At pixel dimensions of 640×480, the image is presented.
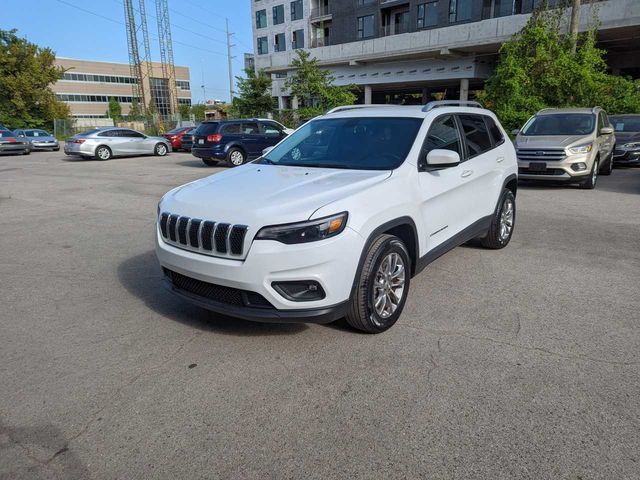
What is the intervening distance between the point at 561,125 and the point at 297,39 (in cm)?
4637

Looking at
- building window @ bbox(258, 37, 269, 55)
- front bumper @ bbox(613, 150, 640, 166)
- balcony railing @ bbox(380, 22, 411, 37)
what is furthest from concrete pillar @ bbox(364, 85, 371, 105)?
front bumper @ bbox(613, 150, 640, 166)

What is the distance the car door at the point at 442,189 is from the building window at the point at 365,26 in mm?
43683

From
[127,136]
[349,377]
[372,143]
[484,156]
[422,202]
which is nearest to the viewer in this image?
[349,377]

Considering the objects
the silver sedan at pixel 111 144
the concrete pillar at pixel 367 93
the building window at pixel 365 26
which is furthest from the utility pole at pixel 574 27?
the building window at pixel 365 26

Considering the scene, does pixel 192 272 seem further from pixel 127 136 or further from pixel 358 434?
pixel 127 136

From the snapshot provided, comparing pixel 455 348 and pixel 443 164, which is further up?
pixel 443 164

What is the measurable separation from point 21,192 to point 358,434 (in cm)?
1255

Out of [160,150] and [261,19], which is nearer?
[160,150]

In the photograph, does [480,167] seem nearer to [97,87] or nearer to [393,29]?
[393,29]

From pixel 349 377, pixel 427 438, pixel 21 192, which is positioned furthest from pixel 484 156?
pixel 21 192

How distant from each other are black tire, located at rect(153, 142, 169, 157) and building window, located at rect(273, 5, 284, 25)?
3599 centimetres

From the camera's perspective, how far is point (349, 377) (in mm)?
3152

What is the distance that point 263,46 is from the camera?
56.8 meters

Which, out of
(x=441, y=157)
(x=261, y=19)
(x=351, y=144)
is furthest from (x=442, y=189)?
(x=261, y=19)
